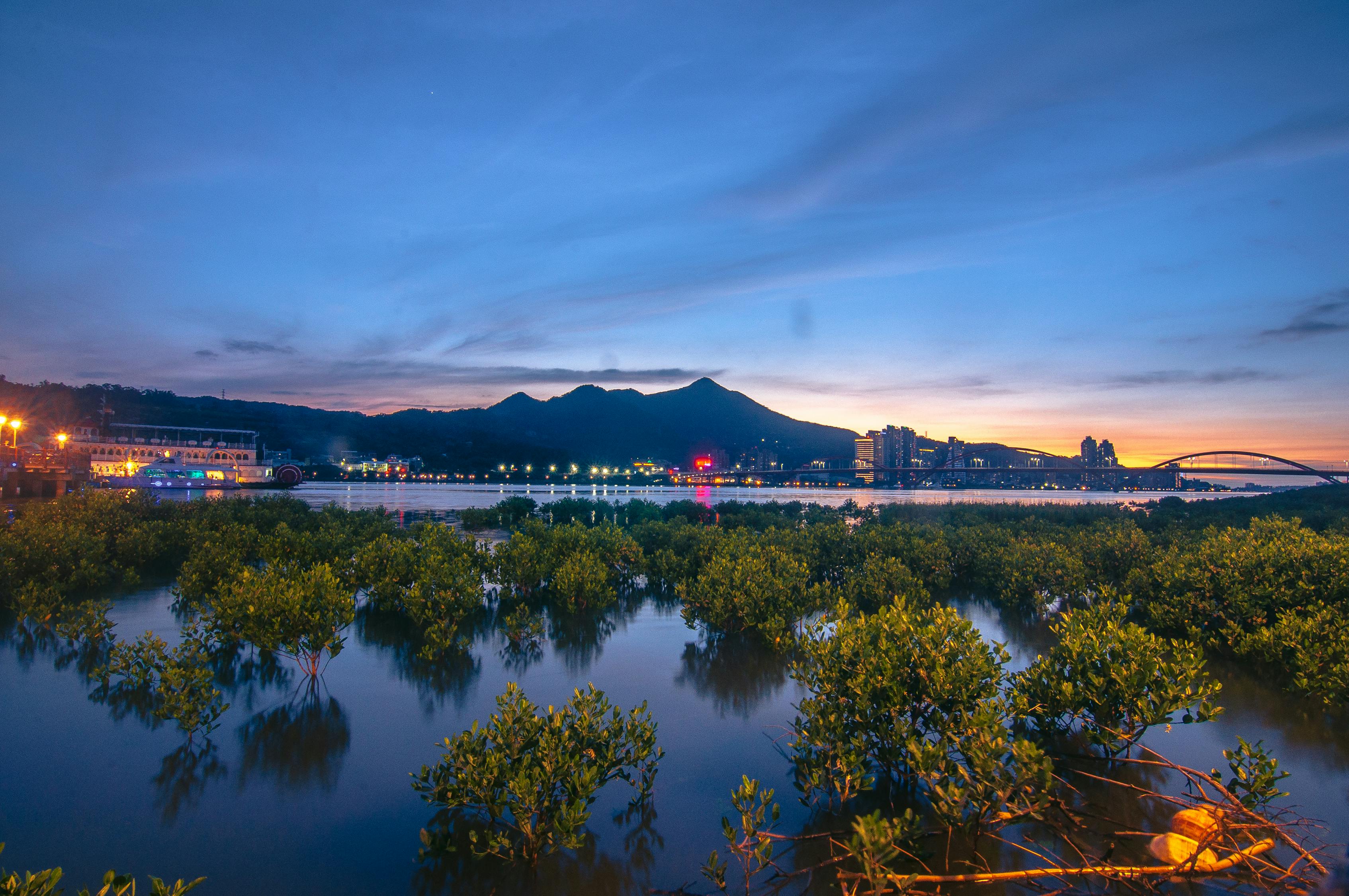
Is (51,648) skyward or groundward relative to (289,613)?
groundward

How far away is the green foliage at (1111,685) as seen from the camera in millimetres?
6711

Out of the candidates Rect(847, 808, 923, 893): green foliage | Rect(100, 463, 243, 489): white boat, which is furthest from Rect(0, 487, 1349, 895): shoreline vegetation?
Rect(100, 463, 243, 489): white boat

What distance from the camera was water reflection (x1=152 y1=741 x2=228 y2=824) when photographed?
6.80 metres

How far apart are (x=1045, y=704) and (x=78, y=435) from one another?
373ft

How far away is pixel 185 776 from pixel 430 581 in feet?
19.9

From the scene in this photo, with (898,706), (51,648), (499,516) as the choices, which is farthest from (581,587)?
(499,516)

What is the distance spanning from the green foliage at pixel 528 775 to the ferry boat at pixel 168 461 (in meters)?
78.6

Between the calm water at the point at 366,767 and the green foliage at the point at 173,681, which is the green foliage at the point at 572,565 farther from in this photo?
the green foliage at the point at 173,681

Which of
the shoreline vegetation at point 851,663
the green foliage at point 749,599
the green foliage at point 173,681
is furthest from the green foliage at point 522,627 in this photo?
the green foliage at point 173,681

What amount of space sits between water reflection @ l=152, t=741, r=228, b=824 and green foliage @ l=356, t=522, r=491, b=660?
3638 millimetres

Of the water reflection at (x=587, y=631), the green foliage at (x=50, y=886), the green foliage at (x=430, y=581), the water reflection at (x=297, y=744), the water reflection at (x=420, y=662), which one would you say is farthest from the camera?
the green foliage at (x=430, y=581)

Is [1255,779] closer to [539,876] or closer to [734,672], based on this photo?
[539,876]

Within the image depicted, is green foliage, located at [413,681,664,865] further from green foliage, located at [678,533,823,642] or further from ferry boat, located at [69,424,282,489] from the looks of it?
ferry boat, located at [69,424,282,489]

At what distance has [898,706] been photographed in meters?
6.75
